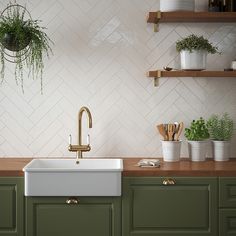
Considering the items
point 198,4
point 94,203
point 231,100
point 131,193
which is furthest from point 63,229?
point 198,4

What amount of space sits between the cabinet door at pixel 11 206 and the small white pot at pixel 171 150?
3.38ft

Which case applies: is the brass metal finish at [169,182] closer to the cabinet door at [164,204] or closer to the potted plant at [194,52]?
the cabinet door at [164,204]

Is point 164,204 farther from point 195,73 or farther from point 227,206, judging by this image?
point 195,73

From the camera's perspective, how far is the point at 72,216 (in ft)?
9.81

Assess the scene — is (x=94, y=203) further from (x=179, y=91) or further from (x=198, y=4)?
(x=198, y=4)

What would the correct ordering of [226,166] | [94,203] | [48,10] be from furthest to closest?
[48,10] → [226,166] → [94,203]

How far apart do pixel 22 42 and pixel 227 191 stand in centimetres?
170

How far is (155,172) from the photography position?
3.00 meters

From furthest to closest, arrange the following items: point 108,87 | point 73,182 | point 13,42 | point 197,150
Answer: point 108,87
point 197,150
point 13,42
point 73,182

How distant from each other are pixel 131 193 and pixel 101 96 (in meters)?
0.92

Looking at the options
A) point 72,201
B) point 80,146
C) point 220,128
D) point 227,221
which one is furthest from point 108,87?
point 227,221

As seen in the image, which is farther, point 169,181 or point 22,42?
point 22,42

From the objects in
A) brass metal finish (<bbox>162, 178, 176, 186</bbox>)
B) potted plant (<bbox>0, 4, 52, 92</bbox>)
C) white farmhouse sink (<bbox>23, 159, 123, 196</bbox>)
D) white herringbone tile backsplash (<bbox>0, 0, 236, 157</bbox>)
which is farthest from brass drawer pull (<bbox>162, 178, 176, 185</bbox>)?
potted plant (<bbox>0, 4, 52, 92</bbox>)

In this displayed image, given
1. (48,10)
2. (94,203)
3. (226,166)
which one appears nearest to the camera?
(94,203)
